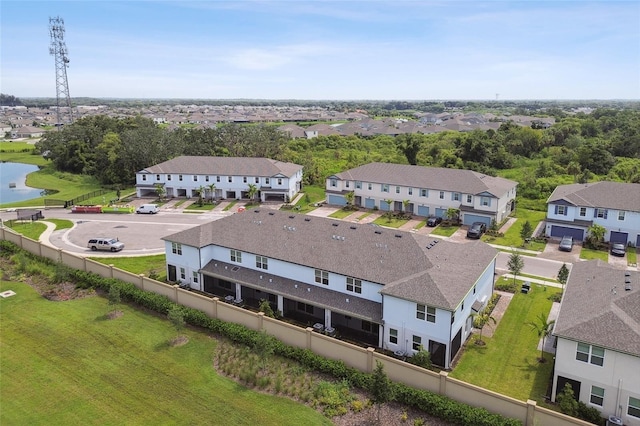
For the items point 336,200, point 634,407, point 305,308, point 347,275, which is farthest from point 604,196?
point 305,308

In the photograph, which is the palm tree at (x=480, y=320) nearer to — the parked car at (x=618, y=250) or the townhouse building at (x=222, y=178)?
the parked car at (x=618, y=250)

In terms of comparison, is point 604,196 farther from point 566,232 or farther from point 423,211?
point 423,211

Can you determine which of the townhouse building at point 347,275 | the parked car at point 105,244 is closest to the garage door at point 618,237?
the townhouse building at point 347,275

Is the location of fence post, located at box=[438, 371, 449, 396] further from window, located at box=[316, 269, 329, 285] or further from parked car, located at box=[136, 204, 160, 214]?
parked car, located at box=[136, 204, 160, 214]

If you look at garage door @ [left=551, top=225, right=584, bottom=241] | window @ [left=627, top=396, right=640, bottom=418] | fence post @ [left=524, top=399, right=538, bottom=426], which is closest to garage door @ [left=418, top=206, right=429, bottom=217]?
garage door @ [left=551, top=225, right=584, bottom=241]

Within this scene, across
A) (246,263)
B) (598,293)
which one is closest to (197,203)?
(246,263)

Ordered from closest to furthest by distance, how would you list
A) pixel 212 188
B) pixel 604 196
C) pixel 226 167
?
pixel 604 196
pixel 212 188
pixel 226 167
